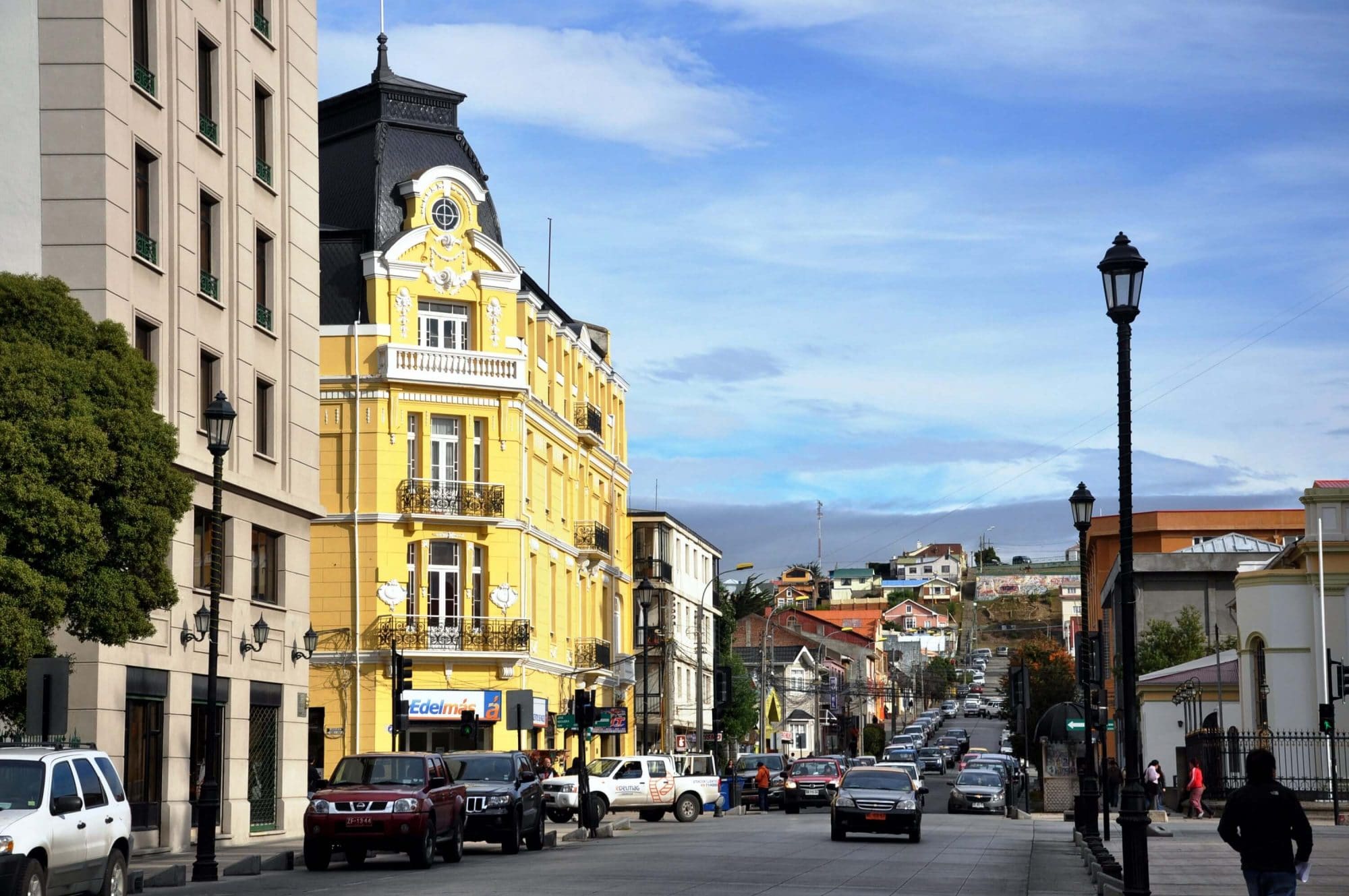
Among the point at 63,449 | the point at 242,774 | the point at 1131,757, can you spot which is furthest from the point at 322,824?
the point at 1131,757

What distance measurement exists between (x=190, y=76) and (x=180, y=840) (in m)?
14.5

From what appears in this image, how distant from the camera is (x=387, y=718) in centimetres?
5266

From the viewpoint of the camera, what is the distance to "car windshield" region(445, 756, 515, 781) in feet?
103

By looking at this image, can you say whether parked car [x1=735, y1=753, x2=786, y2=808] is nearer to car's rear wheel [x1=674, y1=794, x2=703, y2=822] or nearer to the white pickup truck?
the white pickup truck

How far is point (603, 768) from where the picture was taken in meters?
48.0

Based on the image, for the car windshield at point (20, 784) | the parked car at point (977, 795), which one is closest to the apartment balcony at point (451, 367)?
the parked car at point (977, 795)

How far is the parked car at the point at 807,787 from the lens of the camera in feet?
193

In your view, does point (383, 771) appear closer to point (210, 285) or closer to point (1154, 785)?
point (210, 285)

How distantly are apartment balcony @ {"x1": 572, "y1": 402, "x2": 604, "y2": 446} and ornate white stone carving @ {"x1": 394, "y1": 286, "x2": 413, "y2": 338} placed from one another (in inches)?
409

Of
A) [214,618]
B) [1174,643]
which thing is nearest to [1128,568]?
[214,618]

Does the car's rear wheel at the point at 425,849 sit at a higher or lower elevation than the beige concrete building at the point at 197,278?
lower

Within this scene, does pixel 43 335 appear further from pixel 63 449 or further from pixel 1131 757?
pixel 1131 757

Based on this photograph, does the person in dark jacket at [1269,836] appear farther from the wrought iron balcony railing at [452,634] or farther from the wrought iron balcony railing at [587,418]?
the wrought iron balcony railing at [587,418]

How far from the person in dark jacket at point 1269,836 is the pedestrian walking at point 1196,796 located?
36960 mm
